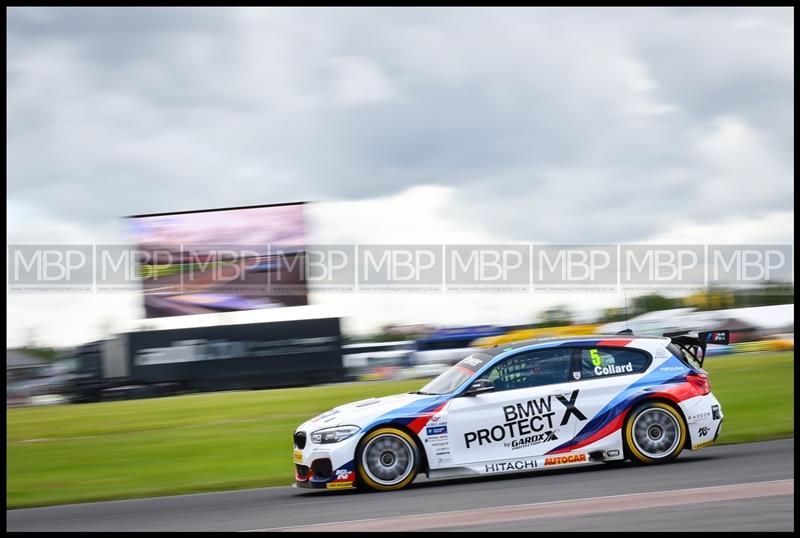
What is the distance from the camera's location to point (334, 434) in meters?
9.90

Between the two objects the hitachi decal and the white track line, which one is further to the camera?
the hitachi decal

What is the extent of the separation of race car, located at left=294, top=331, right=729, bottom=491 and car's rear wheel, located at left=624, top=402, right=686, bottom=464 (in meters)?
0.01

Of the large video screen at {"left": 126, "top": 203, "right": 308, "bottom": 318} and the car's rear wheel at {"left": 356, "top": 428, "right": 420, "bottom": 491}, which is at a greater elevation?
the large video screen at {"left": 126, "top": 203, "right": 308, "bottom": 318}

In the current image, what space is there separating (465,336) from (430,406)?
2840cm

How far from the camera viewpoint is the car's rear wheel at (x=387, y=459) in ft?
32.0

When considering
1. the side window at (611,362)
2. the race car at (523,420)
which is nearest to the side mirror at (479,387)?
the race car at (523,420)

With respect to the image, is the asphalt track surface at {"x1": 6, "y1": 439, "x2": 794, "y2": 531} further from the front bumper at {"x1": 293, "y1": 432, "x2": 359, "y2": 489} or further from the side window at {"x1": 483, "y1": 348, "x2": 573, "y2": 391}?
the side window at {"x1": 483, "y1": 348, "x2": 573, "y2": 391}

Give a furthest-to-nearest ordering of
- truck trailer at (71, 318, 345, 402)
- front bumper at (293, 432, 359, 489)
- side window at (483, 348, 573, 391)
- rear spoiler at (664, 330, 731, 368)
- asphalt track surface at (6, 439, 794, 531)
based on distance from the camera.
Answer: truck trailer at (71, 318, 345, 402) → rear spoiler at (664, 330, 731, 368) → side window at (483, 348, 573, 391) → front bumper at (293, 432, 359, 489) → asphalt track surface at (6, 439, 794, 531)

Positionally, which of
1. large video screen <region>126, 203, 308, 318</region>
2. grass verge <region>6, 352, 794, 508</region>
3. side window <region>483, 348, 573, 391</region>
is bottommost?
grass verge <region>6, 352, 794, 508</region>

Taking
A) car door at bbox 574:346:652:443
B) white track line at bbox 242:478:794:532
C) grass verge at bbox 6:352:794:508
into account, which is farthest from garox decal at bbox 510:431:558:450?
grass verge at bbox 6:352:794:508

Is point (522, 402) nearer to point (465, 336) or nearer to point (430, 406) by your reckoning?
point (430, 406)

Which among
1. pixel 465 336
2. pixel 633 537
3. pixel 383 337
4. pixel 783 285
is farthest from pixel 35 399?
pixel 633 537

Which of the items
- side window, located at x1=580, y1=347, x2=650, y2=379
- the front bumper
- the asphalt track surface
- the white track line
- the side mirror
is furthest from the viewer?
side window, located at x1=580, y1=347, x2=650, y2=379

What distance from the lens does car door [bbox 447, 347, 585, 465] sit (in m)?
9.98
